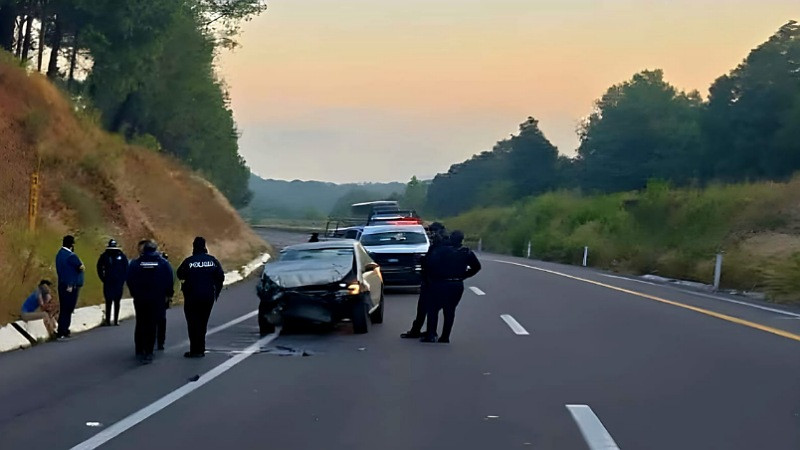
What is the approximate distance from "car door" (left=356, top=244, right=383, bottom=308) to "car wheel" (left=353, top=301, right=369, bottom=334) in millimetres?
509

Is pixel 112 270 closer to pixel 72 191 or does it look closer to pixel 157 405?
pixel 157 405

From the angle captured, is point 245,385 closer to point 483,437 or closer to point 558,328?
point 483,437

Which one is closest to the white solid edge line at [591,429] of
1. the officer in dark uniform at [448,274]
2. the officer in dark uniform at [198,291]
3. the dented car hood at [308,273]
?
the officer in dark uniform at [448,274]

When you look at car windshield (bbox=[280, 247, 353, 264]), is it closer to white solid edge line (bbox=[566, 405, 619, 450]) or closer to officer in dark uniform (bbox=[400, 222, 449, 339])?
officer in dark uniform (bbox=[400, 222, 449, 339])

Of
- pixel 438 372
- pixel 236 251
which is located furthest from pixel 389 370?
pixel 236 251

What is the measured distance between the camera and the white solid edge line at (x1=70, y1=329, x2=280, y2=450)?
8.26m

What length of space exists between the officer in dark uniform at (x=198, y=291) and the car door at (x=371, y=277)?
142 inches

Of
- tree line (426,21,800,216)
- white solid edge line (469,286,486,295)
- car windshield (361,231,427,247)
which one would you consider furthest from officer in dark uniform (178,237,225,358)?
tree line (426,21,800,216)

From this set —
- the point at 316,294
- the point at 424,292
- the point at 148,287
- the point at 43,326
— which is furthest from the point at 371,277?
the point at 43,326

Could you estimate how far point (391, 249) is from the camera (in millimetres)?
25438

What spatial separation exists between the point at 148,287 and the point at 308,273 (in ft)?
11.4

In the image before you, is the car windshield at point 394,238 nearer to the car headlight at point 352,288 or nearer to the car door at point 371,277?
the car door at point 371,277

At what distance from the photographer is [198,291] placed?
45.3ft

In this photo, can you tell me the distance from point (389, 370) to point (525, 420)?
139 inches
